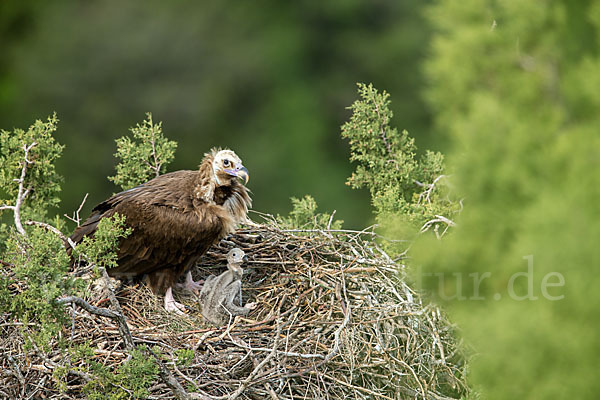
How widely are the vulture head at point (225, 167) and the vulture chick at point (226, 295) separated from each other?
55cm

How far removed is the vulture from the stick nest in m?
0.21

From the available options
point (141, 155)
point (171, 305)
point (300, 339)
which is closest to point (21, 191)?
point (141, 155)

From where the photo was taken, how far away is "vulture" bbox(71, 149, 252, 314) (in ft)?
16.6

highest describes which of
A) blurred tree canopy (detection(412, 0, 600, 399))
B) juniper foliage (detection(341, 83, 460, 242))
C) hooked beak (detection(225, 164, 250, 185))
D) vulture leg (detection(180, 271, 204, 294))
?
juniper foliage (detection(341, 83, 460, 242))

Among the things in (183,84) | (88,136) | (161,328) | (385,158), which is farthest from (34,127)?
(183,84)

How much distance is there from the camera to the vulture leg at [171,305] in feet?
17.0

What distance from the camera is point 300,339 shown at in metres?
4.54

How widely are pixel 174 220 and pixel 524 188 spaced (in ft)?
10.3

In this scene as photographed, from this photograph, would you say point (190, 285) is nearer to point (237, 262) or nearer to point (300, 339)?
point (237, 262)

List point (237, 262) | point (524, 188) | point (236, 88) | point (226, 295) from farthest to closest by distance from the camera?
point (236, 88) < point (237, 262) < point (226, 295) < point (524, 188)

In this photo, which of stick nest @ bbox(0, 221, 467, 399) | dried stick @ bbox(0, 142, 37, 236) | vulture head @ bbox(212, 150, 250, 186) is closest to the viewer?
stick nest @ bbox(0, 221, 467, 399)

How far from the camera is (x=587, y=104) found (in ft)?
7.84

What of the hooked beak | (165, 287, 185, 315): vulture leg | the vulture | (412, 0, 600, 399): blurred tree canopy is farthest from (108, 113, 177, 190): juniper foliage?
(412, 0, 600, 399): blurred tree canopy

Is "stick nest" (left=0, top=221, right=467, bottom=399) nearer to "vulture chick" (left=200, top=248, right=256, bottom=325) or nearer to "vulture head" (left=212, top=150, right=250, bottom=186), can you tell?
"vulture chick" (left=200, top=248, right=256, bottom=325)
